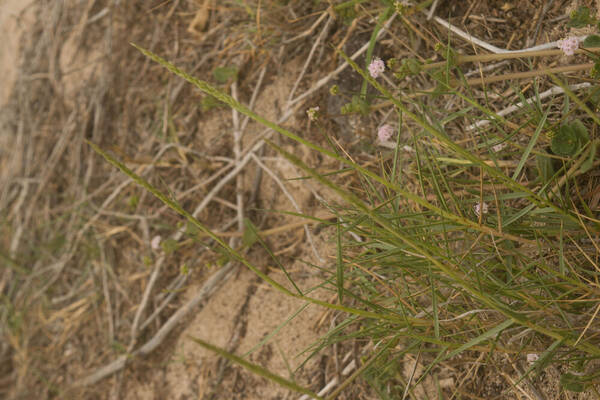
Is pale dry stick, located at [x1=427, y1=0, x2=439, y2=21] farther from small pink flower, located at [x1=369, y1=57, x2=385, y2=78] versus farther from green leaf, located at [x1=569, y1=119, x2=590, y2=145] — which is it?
green leaf, located at [x1=569, y1=119, x2=590, y2=145]

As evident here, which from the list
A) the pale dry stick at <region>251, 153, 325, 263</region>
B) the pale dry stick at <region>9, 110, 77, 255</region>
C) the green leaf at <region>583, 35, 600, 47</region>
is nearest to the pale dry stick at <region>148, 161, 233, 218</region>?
the pale dry stick at <region>251, 153, 325, 263</region>

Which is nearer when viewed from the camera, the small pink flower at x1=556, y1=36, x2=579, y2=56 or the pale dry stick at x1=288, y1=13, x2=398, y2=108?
the small pink flower at x1=556, y1=36, x2=579, y2=56

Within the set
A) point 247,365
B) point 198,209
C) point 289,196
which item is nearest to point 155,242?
point 198,209

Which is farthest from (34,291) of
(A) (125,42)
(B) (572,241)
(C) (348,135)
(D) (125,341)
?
(B) (572,241)

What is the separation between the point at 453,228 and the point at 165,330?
130cm

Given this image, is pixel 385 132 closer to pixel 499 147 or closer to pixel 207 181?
pixel 499 147

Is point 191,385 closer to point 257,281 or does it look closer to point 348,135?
point 257,281

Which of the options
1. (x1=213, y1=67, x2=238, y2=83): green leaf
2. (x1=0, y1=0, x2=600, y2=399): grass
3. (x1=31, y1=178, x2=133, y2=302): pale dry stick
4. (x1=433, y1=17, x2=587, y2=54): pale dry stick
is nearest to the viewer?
(x1=0, y1=0, x2=600, y2=399): grass

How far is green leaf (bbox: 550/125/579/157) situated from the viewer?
0.93 metres

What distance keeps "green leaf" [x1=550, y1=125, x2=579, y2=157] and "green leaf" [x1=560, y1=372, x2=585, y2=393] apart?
44 centimetres

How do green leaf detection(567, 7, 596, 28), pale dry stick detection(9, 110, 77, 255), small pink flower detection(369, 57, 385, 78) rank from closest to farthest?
green leaf detection(567, 7, 596, 28) < small pink flower detection(369, 57, 385, 78) < pale dry stick detection(9, 110, 77, 255)

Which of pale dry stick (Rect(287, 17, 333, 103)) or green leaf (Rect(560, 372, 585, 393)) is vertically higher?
pale dry stick (Rect(287, 17, 333, 103))

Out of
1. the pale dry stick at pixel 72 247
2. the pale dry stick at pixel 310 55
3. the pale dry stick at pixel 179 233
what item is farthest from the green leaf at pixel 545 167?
the pale dry stick at pixel 72 247

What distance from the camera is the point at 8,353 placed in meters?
2.37
